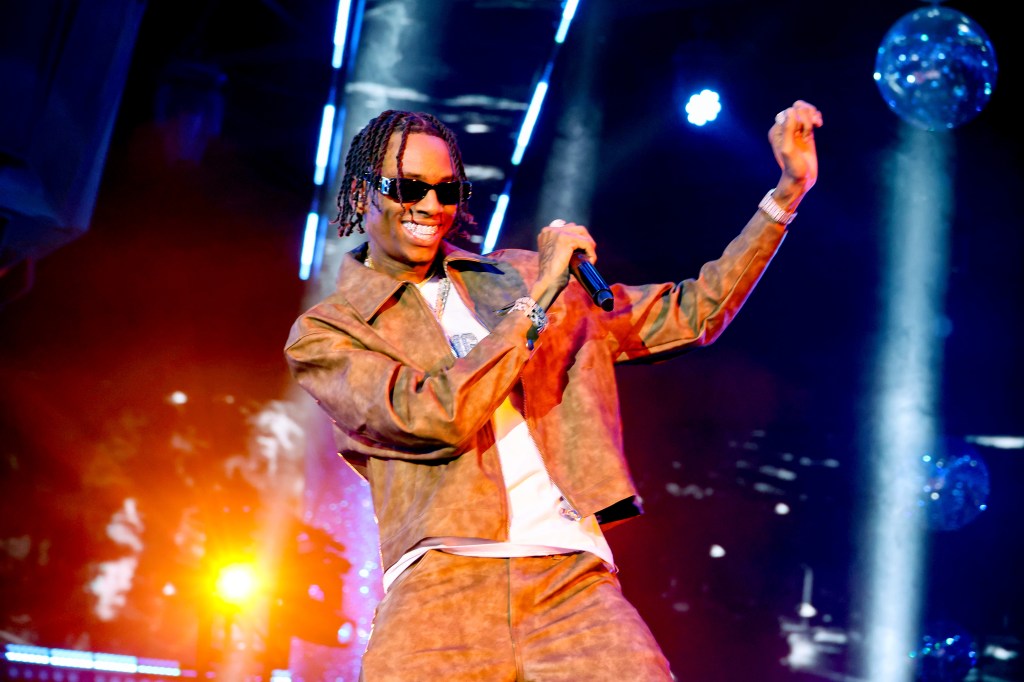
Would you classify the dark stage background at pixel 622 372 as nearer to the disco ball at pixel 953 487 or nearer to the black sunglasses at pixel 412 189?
the disco ball at pixel 953 487

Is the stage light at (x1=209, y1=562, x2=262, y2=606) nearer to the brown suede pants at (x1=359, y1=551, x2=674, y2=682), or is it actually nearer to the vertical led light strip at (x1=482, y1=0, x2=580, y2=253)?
the vertical led light strip at (x1=482, y1=0, x2=580, y2=253)

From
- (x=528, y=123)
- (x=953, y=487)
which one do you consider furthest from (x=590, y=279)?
(x=953, y=487)

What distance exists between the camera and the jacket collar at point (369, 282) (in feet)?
7.82

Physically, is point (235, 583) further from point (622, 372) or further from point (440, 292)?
point (440, 292)

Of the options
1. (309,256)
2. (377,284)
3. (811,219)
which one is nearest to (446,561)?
(377,284)

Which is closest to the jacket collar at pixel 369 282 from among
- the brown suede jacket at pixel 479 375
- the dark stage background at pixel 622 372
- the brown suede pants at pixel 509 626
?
the brown suede jacket at pixel 479 375

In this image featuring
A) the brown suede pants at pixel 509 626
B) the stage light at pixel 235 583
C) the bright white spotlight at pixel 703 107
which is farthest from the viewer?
the bright white spotlight at pixel 703 107

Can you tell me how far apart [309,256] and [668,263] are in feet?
7.60

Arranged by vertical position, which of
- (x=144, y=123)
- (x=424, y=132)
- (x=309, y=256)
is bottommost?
(x=424, y=132)

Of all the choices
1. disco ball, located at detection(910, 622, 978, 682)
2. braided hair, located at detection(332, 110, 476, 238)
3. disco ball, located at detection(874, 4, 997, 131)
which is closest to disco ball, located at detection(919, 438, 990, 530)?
disco ball, located at detection(910, 622, 978, 682)

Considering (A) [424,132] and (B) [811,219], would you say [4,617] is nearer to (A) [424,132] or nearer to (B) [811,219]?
(A) [424,132]

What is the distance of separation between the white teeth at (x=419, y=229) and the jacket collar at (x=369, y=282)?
0.09m

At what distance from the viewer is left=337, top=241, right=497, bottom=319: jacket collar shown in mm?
2385

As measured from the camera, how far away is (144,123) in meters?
5.92
